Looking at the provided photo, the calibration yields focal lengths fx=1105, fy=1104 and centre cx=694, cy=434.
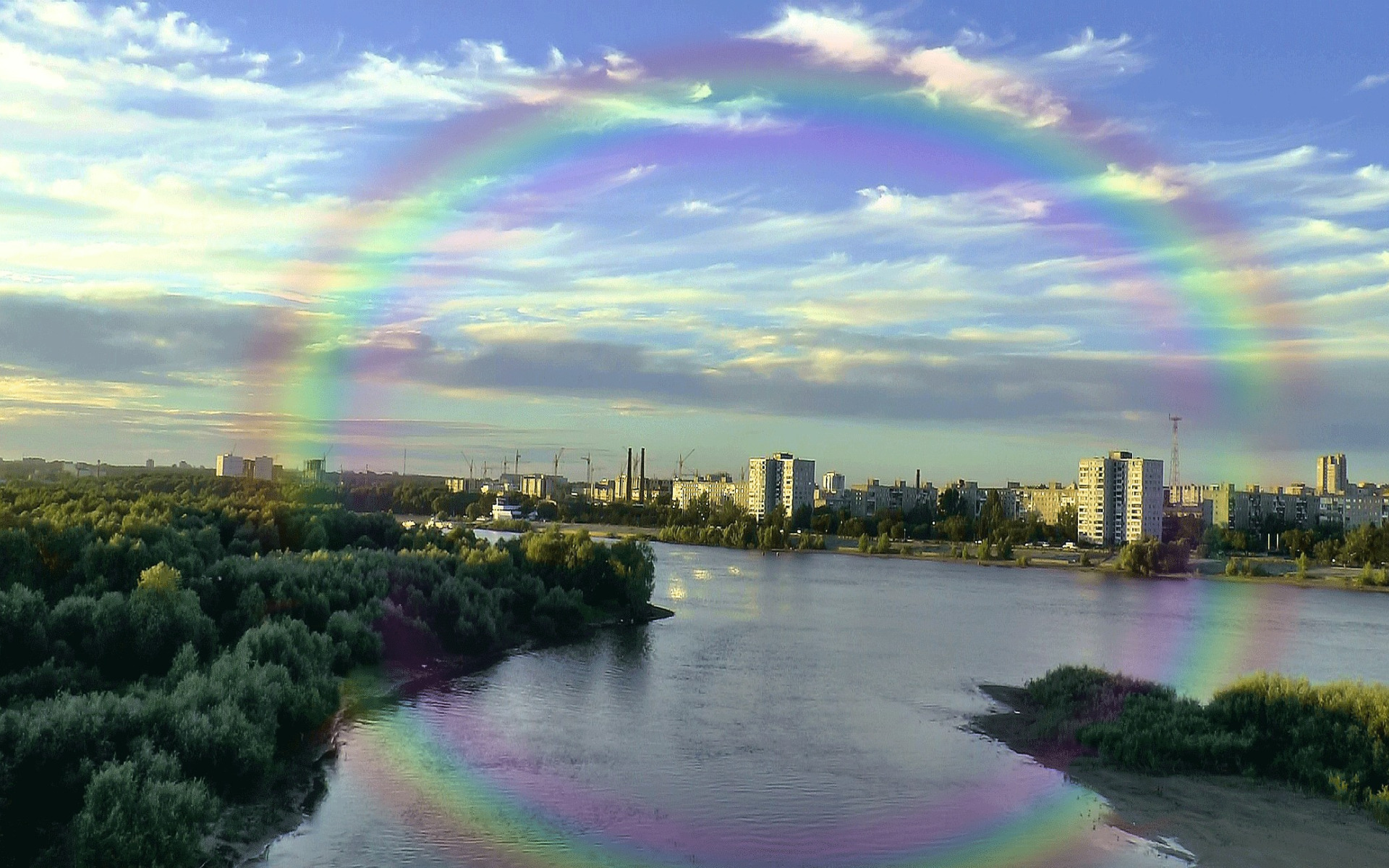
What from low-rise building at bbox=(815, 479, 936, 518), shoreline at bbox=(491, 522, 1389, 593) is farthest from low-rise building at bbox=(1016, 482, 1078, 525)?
shoreline at bbox=(491, 522, 1389, 593)

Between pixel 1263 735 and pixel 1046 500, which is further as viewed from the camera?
pixel 1046 500

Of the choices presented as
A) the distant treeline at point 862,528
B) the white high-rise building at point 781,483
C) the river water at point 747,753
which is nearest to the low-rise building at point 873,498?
the white high-rise building at point 781,483

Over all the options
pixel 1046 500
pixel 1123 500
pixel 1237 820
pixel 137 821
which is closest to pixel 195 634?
pixel 137 821

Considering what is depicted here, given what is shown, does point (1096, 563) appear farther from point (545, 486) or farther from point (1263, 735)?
point (545, 486)

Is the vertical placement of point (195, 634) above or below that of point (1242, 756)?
above

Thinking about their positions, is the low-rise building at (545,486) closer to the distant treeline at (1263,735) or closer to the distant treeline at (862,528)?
the distant treeline at (862,528)

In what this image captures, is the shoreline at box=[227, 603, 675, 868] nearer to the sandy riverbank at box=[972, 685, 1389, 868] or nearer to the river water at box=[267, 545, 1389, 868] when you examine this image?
the river water at box=[267, 545, 1389, 868]
